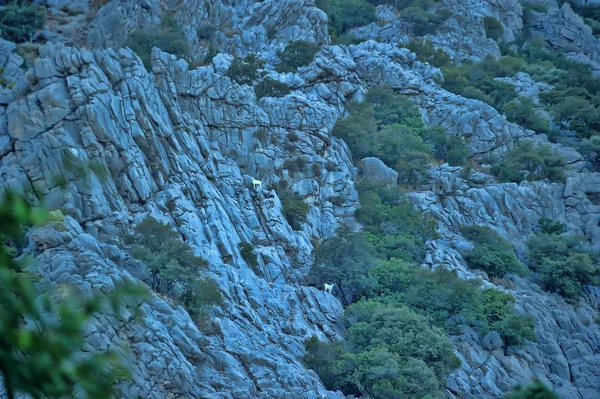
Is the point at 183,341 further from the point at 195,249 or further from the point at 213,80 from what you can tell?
the point at 213,80

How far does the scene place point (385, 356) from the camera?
29.5 metres

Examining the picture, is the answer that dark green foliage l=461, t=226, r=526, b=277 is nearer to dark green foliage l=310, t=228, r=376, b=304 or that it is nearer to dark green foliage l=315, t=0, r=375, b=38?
dark green foliage l=310, t=228, r=376, b=304

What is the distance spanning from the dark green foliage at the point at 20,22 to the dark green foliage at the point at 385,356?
76.7ft

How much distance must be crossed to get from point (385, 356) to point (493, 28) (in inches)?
2041

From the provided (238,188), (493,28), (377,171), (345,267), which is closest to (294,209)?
(238,188)

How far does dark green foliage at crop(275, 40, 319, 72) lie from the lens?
53463mm

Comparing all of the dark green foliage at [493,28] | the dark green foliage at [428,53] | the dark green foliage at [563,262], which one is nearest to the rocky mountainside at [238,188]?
the dark green foliage at [563,262]

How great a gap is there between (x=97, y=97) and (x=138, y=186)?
4.13 m

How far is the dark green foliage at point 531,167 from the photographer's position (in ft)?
165

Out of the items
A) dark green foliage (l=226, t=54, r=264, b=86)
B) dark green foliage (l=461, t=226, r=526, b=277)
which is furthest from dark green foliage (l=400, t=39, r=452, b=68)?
dark green foliage (l=461, t=226, r=526, b=277)

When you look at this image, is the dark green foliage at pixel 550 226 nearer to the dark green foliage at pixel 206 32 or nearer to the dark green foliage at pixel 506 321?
the dark green foliage at pixel 506 321

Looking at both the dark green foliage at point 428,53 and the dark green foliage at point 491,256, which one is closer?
the dark green foliage at point 491,256

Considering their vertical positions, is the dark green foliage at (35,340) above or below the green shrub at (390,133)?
above

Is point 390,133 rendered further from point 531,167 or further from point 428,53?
point 428,53
